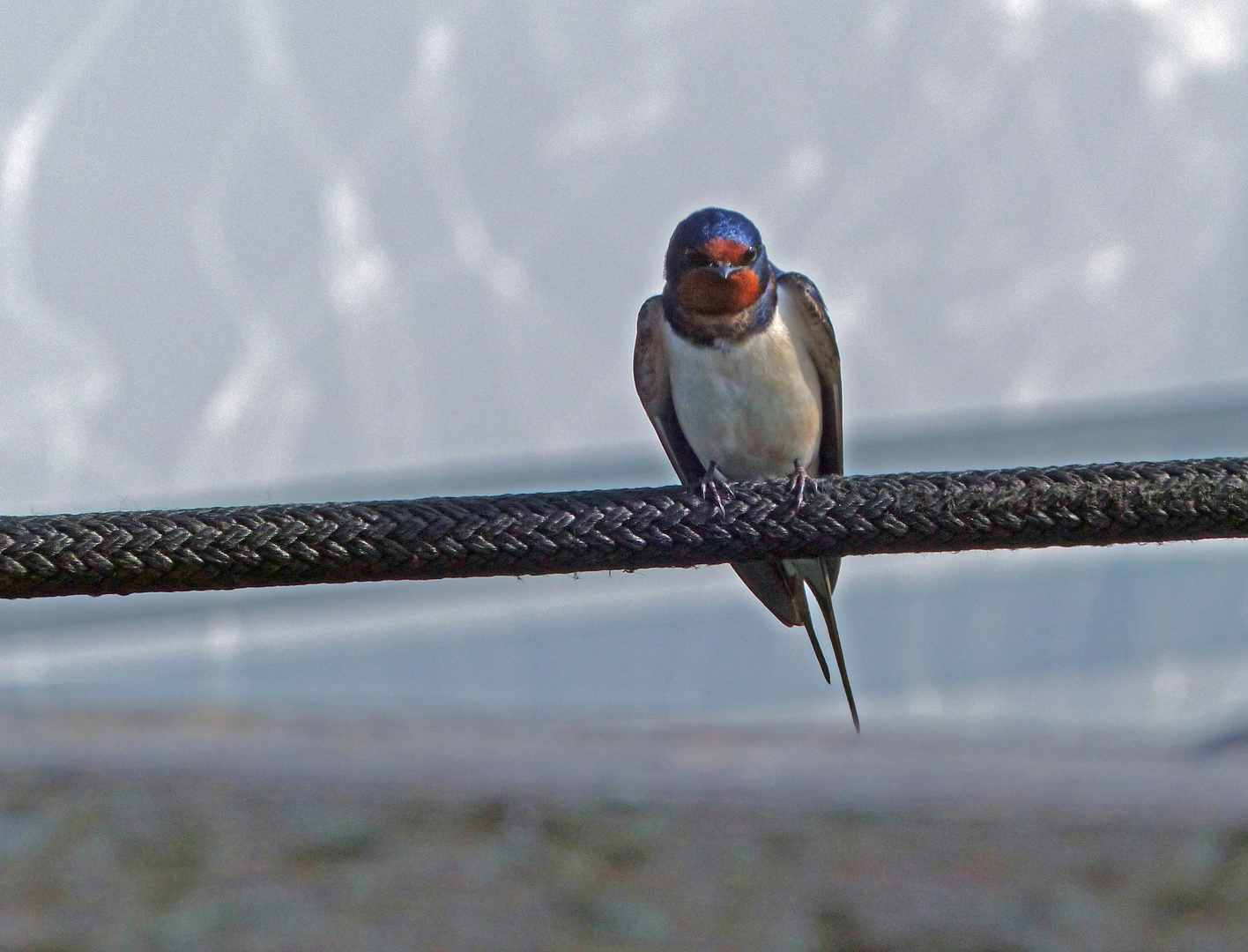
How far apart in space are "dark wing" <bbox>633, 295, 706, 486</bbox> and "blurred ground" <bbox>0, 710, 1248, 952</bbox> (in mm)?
1254

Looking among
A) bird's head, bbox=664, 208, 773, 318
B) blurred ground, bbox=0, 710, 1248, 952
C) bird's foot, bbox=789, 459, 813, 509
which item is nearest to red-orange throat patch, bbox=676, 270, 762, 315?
bird's head, bbox=664, 208, 773, 318

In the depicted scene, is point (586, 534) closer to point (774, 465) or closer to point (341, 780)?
point (774, 465)

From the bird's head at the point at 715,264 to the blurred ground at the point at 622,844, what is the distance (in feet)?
4.95

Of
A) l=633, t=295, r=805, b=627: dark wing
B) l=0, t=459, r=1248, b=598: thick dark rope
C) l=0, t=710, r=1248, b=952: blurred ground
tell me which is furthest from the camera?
l=0, t=710, r=1248, b=952: blurred ground

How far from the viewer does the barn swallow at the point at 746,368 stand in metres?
1.16

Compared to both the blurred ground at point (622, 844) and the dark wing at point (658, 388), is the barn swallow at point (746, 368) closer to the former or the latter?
the dark wing at point (658, 388)

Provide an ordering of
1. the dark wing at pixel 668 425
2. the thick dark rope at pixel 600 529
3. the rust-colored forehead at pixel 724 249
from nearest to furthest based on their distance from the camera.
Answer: the thick dark rope at pixel 600 529
the rust-colored forehead at pixel 724 249
the dark wing at pixel 668 425

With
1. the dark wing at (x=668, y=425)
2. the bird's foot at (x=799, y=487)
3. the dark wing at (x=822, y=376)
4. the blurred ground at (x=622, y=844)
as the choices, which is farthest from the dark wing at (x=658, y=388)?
the blurred ground at (x=622, y=844)

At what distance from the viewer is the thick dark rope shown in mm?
675

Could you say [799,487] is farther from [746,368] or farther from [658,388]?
[658,388]

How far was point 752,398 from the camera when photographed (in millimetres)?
1254

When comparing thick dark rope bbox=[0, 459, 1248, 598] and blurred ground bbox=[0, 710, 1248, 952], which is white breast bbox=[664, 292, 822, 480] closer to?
thick dark rope bbox=[0, 459, 1248, 598]

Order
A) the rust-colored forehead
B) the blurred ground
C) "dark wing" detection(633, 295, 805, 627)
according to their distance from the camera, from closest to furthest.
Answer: the rust-colored forehead, "dark wing" detection(633, 295, 805, 627), the blurred ground

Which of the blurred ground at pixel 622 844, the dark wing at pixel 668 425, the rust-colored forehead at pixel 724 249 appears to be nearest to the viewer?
the rust-colored forehead at pixel 724 249
